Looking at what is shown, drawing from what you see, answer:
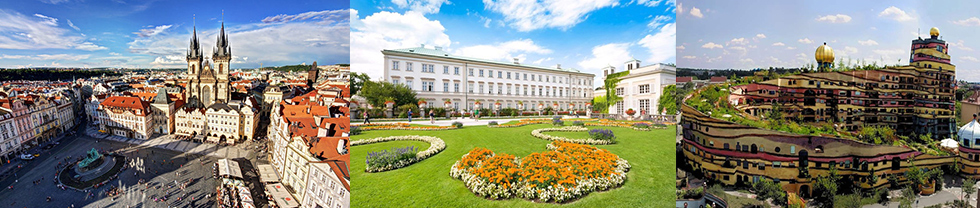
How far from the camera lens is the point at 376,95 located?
305cm

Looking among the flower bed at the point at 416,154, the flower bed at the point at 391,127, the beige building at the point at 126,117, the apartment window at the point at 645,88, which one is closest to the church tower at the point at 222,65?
the beige building at the point at 126,117

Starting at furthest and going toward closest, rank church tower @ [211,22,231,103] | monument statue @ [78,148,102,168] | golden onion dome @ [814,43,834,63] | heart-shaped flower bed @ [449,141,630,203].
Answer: monument statue @ [78,148,102,168] < church tower @ [211,22,231,103] < golden onion dome @ [814,43,834,63] < heart-shaped flower bed @ [449,141,630,203]

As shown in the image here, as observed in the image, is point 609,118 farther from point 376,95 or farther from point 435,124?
point 376,95

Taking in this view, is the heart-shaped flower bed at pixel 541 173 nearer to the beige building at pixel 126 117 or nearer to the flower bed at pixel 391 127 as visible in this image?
the flower bed at pixel 391 127

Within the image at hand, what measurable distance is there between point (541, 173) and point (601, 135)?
1120 millimetres

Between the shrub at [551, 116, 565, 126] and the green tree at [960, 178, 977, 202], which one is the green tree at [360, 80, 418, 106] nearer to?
the shrub at [551, 116, 565, 126]

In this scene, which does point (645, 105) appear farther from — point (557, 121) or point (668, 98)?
point (557, 121)

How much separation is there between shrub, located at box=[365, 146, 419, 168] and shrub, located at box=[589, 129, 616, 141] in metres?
1.94

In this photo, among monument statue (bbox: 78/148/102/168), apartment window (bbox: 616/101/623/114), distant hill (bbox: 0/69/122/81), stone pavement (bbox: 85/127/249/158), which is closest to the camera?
apartment window (bbox: 616/101/623/114)

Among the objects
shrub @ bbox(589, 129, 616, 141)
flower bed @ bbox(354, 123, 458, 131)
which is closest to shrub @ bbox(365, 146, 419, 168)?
flower bed @ bbox(354, 123, 458, 131)

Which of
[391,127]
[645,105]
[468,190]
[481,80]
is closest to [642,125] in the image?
[645,105]

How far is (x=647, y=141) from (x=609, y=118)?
48 centimetres

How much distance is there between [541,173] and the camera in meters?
2.70

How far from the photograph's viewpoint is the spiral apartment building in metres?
3.17
